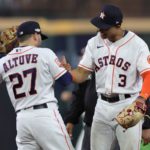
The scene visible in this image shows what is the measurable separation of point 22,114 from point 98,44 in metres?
0.92

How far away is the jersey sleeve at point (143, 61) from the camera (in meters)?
6.88

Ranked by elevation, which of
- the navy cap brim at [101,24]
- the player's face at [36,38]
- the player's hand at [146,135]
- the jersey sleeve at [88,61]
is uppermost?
the navy cap brim at [101,24]

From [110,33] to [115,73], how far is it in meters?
0.35

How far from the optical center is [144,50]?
6.97m

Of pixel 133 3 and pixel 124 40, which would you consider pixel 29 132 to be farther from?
pixel 133 3

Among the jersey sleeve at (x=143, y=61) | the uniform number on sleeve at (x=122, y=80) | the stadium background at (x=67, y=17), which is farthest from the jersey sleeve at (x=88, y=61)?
the stadium background at (x=67, y=17)

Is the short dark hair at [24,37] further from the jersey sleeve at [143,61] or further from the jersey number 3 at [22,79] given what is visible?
the jersey sleeve at [143,61]

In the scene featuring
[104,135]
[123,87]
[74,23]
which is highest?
→ [123,87]

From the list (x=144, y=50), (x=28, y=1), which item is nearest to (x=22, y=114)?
(x=144, y=50)

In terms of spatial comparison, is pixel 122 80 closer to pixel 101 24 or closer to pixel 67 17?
pixel 101 24

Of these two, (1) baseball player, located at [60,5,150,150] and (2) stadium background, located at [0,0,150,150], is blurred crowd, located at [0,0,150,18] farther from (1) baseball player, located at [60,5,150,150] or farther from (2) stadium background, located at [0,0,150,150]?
(1) baseball player, located at [60,5,150,150]

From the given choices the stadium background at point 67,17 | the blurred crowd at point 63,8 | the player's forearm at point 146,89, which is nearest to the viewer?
the player's forearm at point 146,89

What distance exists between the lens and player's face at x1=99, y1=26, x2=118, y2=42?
7.01 meters

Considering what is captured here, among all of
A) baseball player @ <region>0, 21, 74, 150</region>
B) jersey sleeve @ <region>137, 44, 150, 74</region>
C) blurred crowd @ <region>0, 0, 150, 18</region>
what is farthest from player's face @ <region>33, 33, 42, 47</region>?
blurred crowd @ <region>0, 0, 150, 18</region>
